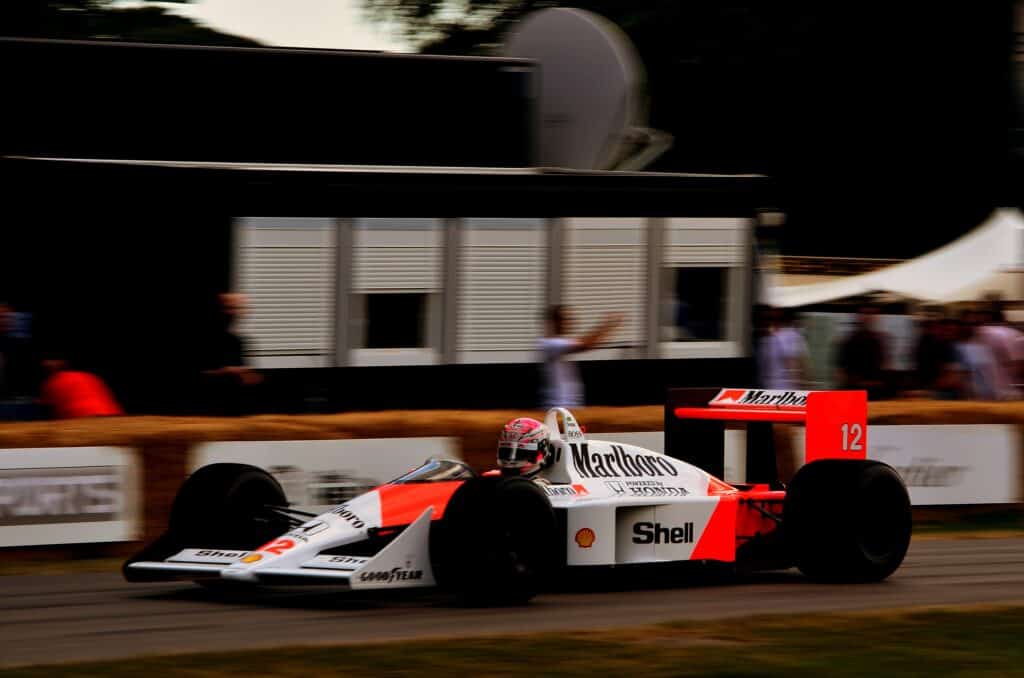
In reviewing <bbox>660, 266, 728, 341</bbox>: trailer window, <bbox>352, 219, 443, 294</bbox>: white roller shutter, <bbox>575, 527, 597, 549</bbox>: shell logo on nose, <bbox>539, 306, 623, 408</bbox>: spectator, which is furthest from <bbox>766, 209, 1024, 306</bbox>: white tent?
<bbox>575, 527, 597, 549</bbox>: shell logo on nose

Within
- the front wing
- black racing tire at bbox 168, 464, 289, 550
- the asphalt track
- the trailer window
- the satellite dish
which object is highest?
the satellite dish

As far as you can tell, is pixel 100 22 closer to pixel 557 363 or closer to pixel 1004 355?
pixel 1004 355

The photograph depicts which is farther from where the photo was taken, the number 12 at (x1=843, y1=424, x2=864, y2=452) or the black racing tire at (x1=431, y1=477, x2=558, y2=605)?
the number 12 at (x1=843, y1=424, x2=864, y2=452)

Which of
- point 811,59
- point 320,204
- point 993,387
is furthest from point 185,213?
point 811,59

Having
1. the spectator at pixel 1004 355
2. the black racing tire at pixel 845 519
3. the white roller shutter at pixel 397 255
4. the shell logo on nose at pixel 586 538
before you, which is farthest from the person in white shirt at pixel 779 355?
the shell logo on nose at pixel 586 538

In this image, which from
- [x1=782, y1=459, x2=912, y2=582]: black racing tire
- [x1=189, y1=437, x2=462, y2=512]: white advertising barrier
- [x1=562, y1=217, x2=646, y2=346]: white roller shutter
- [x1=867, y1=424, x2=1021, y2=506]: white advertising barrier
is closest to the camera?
[x1=782, y1=459, x2=912, y2=582]: black racing tire

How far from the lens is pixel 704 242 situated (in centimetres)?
1998

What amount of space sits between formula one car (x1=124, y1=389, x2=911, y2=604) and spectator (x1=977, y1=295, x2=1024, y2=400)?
274 inches

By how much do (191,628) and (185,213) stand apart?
28.1ft

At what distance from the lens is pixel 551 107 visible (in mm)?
21094

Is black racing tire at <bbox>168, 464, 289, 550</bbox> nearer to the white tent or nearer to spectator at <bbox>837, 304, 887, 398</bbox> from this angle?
spectator at <bbox>837, 304, 887, 398</bbox>

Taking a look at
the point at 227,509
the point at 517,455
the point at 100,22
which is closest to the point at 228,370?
the point at 227,509

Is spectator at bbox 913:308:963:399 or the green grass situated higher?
spectator at bbox 913:308:963:399

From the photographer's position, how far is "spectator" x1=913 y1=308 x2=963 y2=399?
19.0 metres
